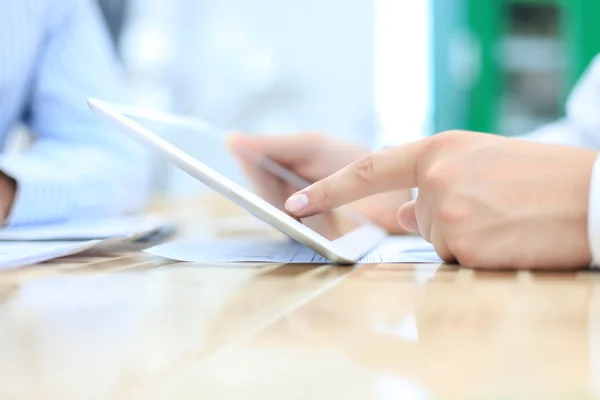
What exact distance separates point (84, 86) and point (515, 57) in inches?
109

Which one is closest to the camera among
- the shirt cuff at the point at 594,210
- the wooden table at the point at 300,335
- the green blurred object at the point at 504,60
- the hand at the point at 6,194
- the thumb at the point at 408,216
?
the wooden table at the point at 300,335

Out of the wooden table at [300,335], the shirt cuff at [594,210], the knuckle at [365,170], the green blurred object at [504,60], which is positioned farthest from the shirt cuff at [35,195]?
the green blurred object at [504,60]

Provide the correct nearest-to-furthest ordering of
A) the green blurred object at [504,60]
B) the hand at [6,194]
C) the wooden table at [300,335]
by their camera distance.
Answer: the wooden table at [300,335] < the hand at [6,194] < the green blurred object at [504,60]

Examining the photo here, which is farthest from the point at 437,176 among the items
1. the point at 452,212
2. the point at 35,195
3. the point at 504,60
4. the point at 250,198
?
the point at 504,60

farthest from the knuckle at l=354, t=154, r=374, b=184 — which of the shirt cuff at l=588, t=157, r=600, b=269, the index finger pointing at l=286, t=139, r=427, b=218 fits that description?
the shirt cuff at l=588, t=157, r=600, b=269

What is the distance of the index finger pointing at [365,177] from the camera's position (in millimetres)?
497

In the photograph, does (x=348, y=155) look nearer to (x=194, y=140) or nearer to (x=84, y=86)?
(x=194, y=140)

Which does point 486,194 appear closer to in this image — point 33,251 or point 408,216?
point 408,216

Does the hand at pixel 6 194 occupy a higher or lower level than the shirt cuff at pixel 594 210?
lower

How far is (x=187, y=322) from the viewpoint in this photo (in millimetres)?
297

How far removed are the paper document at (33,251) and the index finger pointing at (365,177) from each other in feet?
0.55

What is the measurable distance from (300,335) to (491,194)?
24 centimetres

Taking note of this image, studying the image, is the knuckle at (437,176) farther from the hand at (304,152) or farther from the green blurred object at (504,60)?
the green blurred object at (504,60)

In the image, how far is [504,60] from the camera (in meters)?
3.36
